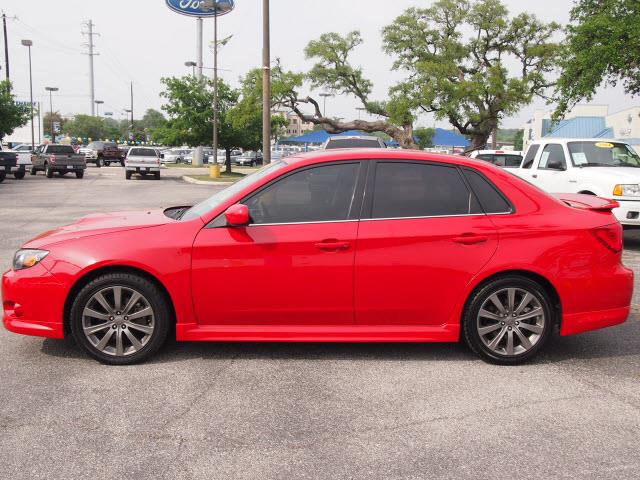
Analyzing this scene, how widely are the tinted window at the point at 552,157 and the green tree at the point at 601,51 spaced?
22.0 feet

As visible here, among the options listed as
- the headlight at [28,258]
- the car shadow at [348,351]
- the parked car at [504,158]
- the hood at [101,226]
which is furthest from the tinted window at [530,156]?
the headlight at [28,258]

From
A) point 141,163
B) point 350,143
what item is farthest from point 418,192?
point 141,163

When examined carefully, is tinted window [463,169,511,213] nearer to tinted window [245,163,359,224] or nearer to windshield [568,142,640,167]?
tinted window [245,163,359,224]

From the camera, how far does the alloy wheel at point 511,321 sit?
4.69 m

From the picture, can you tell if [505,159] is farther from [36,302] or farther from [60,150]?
[60,150]

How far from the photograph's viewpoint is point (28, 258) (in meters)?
4.63

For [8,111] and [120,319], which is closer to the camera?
[120,319]

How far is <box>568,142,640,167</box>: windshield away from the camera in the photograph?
35.9ft

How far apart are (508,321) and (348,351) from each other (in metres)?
1.26

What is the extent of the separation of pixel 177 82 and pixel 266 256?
38059mm

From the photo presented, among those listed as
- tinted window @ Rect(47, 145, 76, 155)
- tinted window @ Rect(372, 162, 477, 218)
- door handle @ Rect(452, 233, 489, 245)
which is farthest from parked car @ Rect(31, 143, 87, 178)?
door handle @ Rect(452, 233, 489, 245)

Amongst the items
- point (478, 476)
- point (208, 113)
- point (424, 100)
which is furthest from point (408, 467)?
point (208, 113)

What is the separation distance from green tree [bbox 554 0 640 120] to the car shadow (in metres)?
13.6

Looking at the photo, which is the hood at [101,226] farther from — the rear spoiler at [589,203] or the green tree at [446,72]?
the green tree at [446,72]
